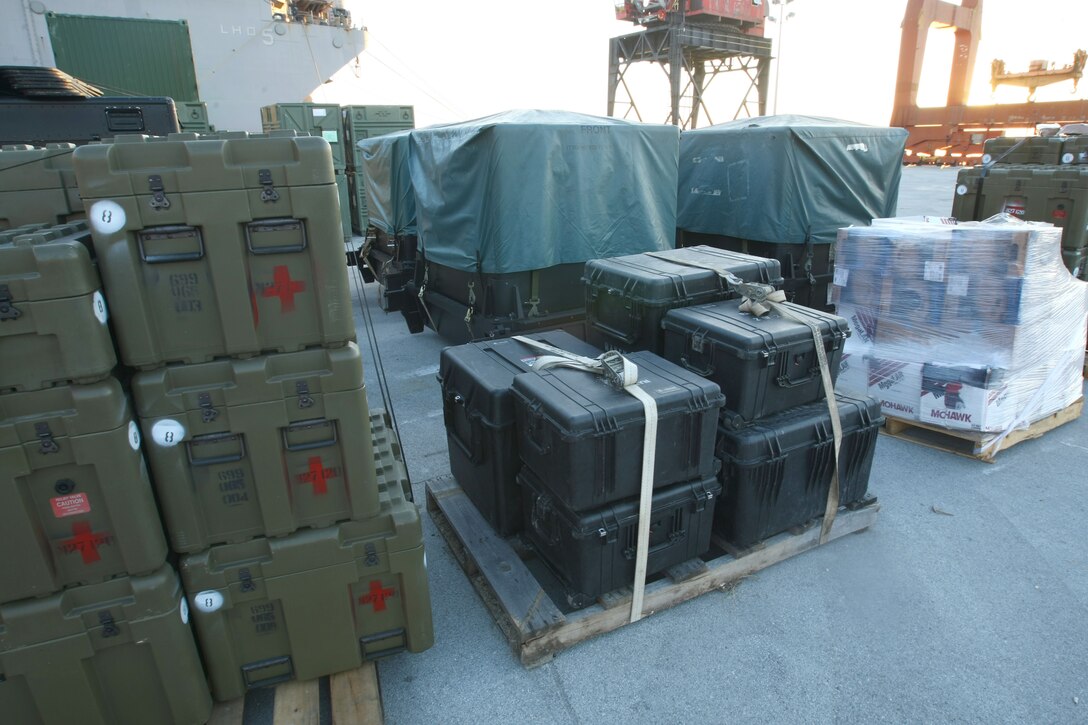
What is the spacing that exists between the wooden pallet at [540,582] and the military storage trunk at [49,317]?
6.22 ft

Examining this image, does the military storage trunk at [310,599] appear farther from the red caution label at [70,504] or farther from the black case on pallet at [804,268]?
the black case on pallet at [804,268]

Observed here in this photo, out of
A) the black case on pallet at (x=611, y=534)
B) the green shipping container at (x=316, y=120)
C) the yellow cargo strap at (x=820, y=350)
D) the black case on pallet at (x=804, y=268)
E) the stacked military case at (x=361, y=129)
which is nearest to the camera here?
the black case on pallet at (x=611, y=534)

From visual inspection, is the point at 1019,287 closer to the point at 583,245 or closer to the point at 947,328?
the point at 947,328

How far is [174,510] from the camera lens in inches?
82.5

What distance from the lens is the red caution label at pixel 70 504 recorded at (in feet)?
6.26

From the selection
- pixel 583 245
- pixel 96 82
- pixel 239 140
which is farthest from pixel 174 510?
pixel 96 82

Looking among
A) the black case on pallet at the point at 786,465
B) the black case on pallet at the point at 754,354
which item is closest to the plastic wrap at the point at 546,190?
the black case on pallet at the point at 754,354

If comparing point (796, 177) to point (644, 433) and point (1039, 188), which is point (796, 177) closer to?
point (1039, 188)

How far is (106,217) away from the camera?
5.93 ft

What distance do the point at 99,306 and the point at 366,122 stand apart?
11.7m

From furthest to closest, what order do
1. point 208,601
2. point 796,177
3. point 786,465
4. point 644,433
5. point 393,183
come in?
point 393,183
point 796,177
point 786,465
point 644,433
point 208,601

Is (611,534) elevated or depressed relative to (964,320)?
depressed

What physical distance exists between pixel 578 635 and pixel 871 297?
3.64 meters

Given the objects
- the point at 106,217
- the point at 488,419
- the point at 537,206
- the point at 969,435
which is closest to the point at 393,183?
the point at 537,206
